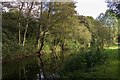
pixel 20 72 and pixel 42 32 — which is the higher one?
pixel 42 32

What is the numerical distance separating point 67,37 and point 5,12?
10.5 metres

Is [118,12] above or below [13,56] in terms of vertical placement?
above

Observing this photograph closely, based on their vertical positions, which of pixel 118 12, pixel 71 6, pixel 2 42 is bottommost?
pixel 2 42

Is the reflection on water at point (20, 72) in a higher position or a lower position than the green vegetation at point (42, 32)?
lower

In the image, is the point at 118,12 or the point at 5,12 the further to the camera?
the point at 5,12

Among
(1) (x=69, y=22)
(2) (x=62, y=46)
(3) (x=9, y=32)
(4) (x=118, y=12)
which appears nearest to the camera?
(4) (x=118, y=12)

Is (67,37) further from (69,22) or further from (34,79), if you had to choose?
(34,79)

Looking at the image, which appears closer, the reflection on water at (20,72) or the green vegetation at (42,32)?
the reflection on water at (20,72)

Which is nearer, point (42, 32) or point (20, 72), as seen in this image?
point (20, 72)

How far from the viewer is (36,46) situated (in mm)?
38219

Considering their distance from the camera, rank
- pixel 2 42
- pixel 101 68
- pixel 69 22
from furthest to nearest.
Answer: pixel 69 22 < pixel 2 42 < pixel 101 68

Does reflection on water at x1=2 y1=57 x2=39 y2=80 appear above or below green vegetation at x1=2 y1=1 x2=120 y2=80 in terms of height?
below

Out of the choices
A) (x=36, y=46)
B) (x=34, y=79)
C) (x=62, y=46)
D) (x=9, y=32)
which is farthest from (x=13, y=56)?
(x=62, y=46)

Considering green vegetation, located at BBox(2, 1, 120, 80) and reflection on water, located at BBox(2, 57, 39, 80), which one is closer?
reflection on water, located at BBox(2, 57, 39, 80)
